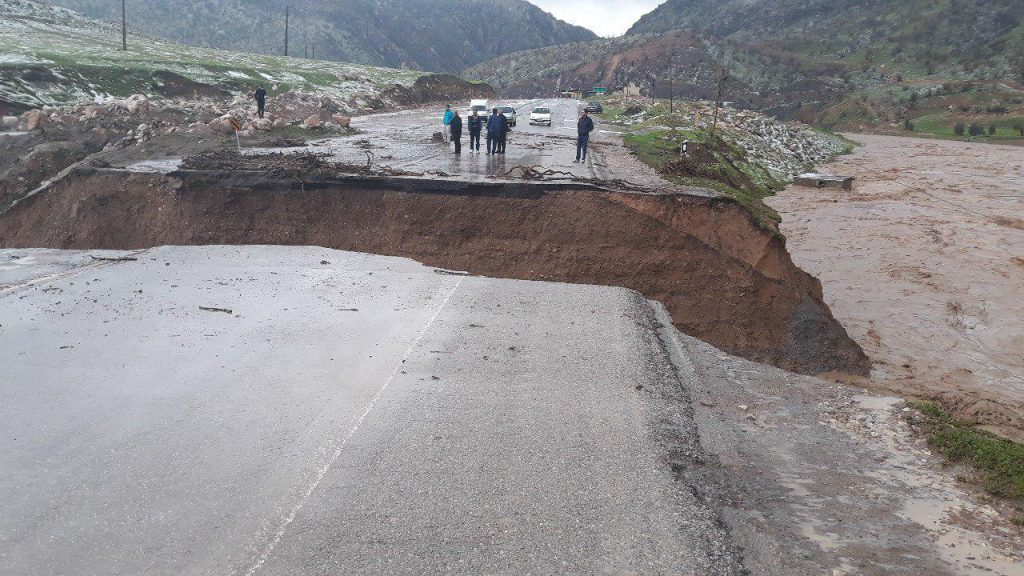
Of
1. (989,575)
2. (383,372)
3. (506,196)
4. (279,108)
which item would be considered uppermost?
(279,108)

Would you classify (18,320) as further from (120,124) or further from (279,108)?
(279,108)

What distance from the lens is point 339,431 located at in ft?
25.2

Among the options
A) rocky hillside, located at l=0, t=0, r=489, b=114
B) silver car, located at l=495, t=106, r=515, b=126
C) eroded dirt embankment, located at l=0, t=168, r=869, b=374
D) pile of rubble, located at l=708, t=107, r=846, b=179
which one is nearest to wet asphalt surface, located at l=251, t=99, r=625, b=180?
silver car, located at l=495, t=106, r=515, b=126

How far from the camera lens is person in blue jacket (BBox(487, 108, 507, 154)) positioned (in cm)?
1867

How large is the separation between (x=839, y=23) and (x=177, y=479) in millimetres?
121115

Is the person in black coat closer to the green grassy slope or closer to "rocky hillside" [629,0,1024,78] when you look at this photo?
the green grassy slope

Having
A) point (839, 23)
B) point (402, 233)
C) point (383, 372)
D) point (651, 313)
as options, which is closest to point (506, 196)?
point (402, 233)

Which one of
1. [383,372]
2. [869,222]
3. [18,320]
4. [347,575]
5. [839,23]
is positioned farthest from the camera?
[839,23]

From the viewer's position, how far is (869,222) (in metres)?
25.8

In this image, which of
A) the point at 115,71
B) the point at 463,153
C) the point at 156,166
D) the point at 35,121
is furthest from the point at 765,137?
the point at 115,71

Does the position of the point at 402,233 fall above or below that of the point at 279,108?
below

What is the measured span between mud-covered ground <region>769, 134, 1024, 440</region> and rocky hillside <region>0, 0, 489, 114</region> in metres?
27.7

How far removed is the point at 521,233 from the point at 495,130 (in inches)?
244

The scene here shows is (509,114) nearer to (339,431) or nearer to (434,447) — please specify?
(339,431)
